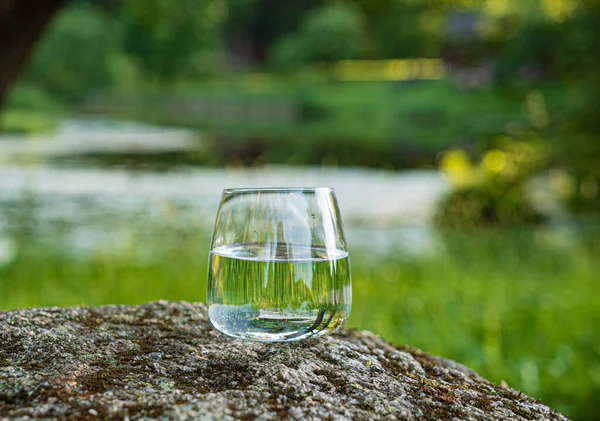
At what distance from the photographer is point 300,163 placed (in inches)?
764

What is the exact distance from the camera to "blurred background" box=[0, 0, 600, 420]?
5086 millimetres

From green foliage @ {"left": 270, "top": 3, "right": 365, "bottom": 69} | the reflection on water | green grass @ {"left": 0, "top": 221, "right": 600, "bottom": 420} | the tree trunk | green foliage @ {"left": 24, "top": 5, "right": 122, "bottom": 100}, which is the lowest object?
green grass @ {"left": 0, "top": 221, "right": 600, "bottom": 420}

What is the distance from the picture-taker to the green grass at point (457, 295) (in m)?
3.99

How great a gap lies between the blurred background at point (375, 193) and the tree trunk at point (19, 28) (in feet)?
0.29

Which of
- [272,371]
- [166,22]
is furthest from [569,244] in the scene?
[272,371]

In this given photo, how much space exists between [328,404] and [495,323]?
13.5 feet

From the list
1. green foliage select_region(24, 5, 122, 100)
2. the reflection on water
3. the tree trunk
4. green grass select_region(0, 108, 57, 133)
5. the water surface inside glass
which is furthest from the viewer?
green grass select_region(0, 108, 57, 133)

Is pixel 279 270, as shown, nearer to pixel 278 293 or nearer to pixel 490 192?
pixel 278 293

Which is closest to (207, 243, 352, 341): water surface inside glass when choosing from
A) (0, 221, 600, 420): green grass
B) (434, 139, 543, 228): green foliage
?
(0, 221, 600, 420): green grass

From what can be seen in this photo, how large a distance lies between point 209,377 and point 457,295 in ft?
16.6

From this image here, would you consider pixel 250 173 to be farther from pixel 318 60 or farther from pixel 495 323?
pixel 318 60

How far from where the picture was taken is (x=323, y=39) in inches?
2068

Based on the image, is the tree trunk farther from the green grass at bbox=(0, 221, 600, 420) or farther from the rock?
the rock

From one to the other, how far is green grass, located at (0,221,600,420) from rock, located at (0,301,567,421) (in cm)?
149
